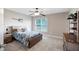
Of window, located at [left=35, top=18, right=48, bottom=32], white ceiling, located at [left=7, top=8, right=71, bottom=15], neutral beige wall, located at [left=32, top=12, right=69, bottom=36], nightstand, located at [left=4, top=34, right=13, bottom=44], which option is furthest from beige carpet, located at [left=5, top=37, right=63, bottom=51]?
white ceiling, located at [left=7, top=8, right=71, bottom=15]

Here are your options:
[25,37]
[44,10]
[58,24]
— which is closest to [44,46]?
[25,37]

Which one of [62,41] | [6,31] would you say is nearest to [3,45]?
[6,31]

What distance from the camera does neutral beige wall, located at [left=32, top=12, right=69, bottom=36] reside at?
165 centimetres

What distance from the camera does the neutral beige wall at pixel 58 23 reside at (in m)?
1.65

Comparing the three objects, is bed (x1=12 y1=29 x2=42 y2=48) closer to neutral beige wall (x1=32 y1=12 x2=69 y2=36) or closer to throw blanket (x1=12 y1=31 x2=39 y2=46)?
throw blanket (x1=12 y1=31 x2=39 y2=46)

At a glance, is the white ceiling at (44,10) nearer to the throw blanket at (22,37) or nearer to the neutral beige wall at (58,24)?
the neutral beige wall at (58,24)

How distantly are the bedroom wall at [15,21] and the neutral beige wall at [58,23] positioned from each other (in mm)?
181

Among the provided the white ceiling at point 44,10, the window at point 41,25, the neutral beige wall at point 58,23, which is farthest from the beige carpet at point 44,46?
the white ceiling at point 44,10

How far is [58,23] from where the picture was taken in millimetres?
1740
